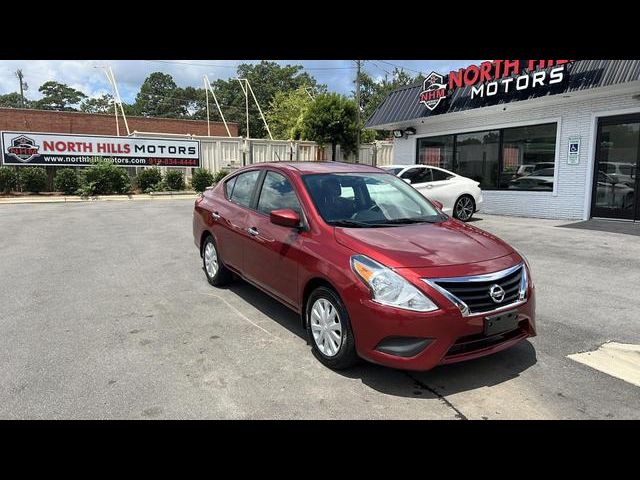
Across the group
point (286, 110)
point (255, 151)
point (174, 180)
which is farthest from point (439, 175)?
point (286, 110)

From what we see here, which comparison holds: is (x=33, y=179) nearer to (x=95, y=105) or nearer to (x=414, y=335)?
(x=414, y=335)

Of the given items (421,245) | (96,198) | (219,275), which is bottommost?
(219,275)

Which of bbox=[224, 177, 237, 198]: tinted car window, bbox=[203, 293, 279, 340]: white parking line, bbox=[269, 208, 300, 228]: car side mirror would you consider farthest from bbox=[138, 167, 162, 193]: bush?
bbox=[269, 208, 300, 228]: car side mirror

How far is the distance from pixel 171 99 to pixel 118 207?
71.2 meters

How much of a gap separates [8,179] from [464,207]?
1796 centimetres

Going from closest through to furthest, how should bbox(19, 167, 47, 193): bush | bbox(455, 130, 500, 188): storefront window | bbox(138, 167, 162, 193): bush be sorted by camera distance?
bbox(455, 130, 500, 188): storefront window → bbox(19, 167, 47, 193): bush → bbox(138, 167, 162, 193): bush

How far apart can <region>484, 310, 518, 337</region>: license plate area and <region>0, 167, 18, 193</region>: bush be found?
21.1 meters

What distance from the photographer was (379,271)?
3387 mm

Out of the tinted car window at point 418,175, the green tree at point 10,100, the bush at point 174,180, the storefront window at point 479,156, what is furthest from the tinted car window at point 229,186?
the green tree at point 10,100

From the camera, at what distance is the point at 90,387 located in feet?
11.4

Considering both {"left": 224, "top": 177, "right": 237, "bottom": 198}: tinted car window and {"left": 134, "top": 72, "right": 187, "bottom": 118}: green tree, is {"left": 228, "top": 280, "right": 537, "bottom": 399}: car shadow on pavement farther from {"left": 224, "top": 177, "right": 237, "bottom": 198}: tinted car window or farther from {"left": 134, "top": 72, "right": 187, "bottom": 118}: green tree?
{"left": 134, "top": 72, "right": 187, "bottom": 118}: green tree

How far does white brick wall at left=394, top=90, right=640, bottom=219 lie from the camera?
1150 centimetres
